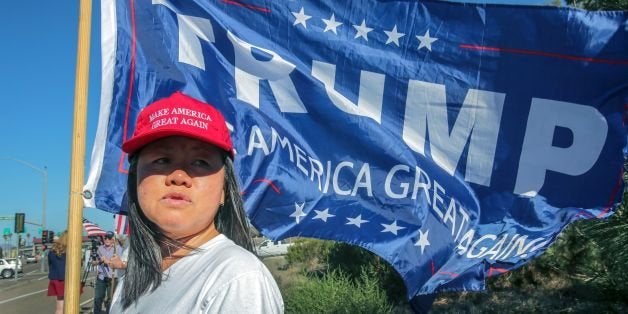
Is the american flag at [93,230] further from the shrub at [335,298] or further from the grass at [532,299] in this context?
the shrub at [335,298]

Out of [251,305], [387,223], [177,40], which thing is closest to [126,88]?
[177,40]

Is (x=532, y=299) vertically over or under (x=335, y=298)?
over

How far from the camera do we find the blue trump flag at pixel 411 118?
364 centimetres

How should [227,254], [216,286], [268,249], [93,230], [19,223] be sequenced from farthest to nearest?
[19,223], [268,249], [93,230], [227,254], [216,286]

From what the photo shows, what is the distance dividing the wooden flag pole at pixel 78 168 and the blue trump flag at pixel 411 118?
1.06 feet

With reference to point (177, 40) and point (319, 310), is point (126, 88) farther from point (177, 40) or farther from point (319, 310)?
point (319, 310)

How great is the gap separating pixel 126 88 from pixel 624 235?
3498mm

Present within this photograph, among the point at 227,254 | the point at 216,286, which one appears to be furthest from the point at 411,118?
the point at 216,286

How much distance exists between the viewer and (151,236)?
1722 mm

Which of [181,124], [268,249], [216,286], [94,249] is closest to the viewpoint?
[216,286]

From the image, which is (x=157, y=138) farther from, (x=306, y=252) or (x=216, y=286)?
(x=306, y=252)

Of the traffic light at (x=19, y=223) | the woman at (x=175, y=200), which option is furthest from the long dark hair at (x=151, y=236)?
the traffic light at (x=19, y=223)

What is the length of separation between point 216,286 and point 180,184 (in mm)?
361

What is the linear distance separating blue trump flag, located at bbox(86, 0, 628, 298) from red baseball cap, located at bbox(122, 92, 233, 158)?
1.96 meters
